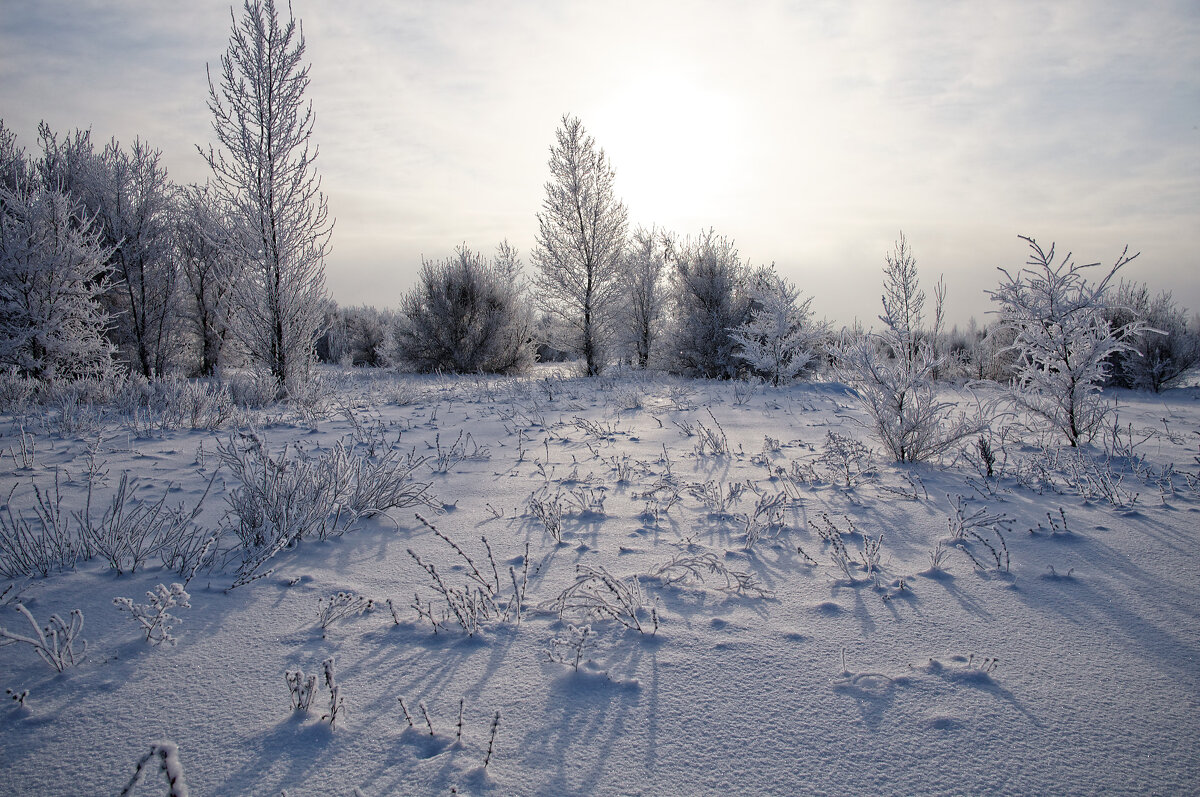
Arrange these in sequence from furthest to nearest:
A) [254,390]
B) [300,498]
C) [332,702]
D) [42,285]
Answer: [42,285] → [254,390] → [300,498] → [332,702]

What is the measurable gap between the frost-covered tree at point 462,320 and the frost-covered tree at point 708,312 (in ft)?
18.2

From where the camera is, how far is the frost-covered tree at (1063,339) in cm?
489

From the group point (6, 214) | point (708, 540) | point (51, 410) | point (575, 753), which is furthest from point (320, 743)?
point (6, 214)

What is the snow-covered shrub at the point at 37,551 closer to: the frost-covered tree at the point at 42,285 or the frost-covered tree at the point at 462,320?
the frost-covered tree at the point at 42,285

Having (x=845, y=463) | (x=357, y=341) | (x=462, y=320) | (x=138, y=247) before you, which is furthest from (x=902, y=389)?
A: (x=357, y=341)

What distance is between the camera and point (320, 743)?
1.35 m

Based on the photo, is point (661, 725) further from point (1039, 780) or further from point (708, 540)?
point (708, 540)

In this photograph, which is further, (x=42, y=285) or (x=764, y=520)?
(x=42, y=285)

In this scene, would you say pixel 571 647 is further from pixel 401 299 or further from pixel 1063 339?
pixel 401 299

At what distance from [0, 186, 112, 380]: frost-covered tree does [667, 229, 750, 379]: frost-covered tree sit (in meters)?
12.3

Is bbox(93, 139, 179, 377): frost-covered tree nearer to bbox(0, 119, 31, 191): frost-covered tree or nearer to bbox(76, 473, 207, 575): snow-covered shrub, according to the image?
bbox(0, 119, 31, 191): frost-covered tree

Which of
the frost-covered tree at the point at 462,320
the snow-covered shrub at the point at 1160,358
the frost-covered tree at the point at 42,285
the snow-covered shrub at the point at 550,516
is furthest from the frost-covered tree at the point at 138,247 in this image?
the snow-covered shrub at the point at 1160,358

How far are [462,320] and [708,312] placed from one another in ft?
24.9

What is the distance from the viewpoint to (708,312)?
48.0 feet
